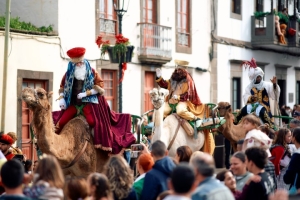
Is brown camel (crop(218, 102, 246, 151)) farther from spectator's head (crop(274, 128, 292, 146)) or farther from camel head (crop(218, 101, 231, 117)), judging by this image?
spectator's head (crop(274, 128, 292, 146))

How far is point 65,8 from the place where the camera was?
23.1 m

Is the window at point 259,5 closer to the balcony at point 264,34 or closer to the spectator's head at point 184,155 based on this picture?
the balcony at point 264,34

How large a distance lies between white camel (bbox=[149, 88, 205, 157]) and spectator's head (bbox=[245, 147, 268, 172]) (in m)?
5.89

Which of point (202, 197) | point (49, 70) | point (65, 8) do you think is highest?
point (65, 8)

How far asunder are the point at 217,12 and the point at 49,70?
1035 cm

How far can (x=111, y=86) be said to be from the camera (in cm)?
2544

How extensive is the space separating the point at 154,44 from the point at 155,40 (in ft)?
0.46

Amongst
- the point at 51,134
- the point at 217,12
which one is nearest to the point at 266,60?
the point at 217,12

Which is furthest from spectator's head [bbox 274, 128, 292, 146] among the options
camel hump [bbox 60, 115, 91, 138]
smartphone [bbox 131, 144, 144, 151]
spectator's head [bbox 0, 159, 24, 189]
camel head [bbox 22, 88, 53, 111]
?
spectator's head [bbox 0, 159, 24, 189]

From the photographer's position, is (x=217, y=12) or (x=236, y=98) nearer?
(x=217, y=12)

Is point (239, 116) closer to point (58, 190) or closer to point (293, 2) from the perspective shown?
point (58, 190)

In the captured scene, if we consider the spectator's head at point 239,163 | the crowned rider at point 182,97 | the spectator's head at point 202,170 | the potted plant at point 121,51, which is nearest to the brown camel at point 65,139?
the crowned rider at point 182,97

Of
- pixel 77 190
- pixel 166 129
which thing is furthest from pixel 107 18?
pixel 77 190

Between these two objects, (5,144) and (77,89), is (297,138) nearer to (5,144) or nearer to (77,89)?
(77,89)
